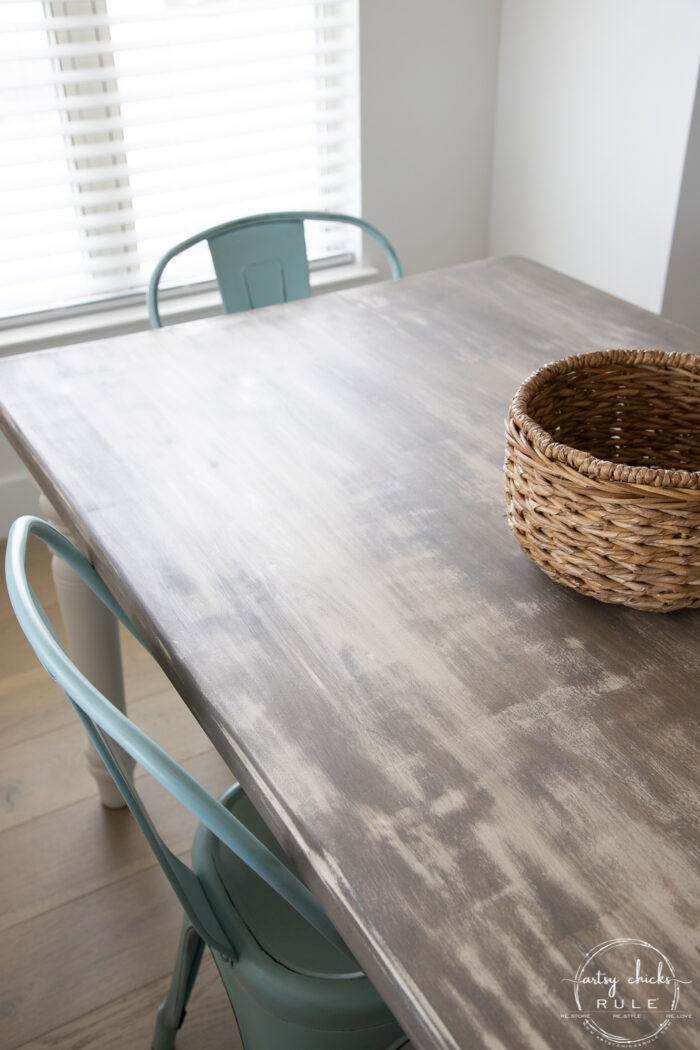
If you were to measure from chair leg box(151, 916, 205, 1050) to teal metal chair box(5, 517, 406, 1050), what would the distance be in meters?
0.11

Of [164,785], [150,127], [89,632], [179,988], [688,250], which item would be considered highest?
[150,127]

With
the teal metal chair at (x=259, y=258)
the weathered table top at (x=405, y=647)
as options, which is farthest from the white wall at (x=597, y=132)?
the weathered table top at (x=405, y=647)

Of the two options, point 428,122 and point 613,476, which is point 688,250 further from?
point 613,476

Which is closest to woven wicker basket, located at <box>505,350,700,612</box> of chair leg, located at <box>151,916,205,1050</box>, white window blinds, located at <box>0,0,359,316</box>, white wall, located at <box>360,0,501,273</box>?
chair leg, located at <box>151,916,205,1050</box>

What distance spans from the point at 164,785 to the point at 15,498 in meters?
1.80

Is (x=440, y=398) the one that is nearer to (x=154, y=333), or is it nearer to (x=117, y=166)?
(x=154, y=333)

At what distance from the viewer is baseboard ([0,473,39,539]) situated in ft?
7.75

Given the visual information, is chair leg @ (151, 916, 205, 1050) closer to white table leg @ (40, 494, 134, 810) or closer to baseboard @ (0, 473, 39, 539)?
white table leg @ (40, 494, 134, 810)

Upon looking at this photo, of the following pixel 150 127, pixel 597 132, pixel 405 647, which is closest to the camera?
pixel 405 647

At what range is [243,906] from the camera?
982 mm

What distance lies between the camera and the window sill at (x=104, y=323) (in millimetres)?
2271

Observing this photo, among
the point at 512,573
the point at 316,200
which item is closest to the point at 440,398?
the point at 512,573

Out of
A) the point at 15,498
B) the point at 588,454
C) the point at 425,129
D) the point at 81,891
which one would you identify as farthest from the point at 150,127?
the point at 588,454

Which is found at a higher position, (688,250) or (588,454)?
(588,454)
